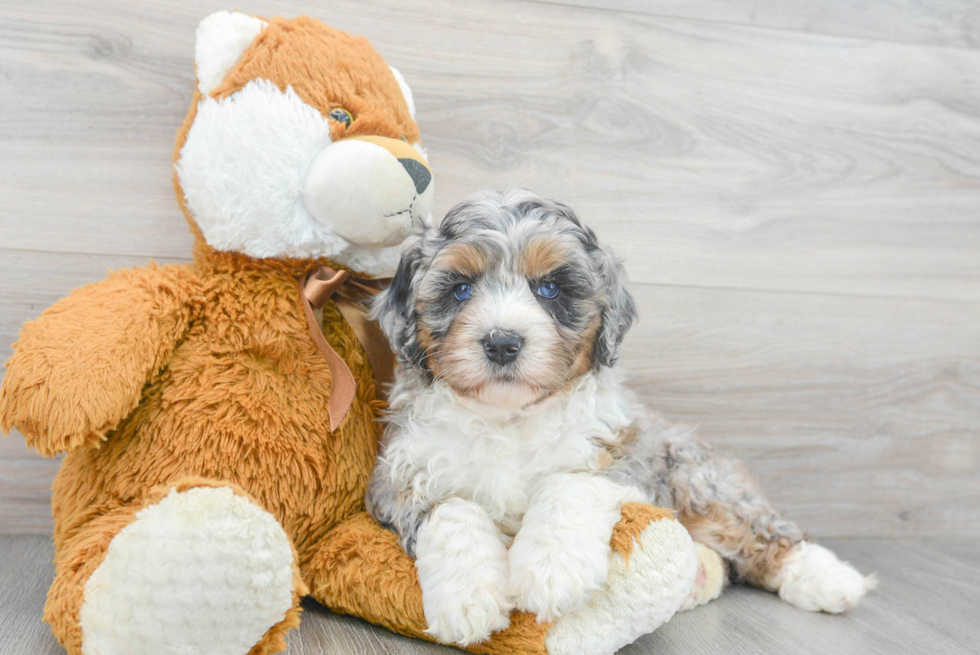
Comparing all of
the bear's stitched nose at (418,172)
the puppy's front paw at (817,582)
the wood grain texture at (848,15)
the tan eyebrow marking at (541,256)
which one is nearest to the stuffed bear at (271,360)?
the bear's stitched nose at (418,172)

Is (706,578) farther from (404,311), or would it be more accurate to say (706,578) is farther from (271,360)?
(271,360)

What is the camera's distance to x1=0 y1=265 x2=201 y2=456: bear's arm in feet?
4.66

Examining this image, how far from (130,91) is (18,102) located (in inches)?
11.5

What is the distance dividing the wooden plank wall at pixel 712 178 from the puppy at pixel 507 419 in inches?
29.2

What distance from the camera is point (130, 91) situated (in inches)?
84.0

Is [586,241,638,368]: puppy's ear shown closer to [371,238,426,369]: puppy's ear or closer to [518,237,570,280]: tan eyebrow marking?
[518,237,570,280]: tan eyebrow marking

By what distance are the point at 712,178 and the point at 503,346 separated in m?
1.35

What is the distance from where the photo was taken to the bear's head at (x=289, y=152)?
1.64m

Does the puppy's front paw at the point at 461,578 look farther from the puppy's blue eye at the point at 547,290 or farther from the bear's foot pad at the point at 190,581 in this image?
the puppy's blue eye at the point at 547,290

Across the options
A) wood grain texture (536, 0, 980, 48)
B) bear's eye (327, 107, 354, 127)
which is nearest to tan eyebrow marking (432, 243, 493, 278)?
bear's eye (327, 107, 354, 127)

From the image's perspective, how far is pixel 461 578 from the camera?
1433mm

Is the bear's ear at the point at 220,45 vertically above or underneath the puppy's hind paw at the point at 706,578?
above

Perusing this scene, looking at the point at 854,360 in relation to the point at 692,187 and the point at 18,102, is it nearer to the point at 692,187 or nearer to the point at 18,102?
the point at 692,187

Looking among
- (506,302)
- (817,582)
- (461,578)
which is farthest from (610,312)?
(817,582)
